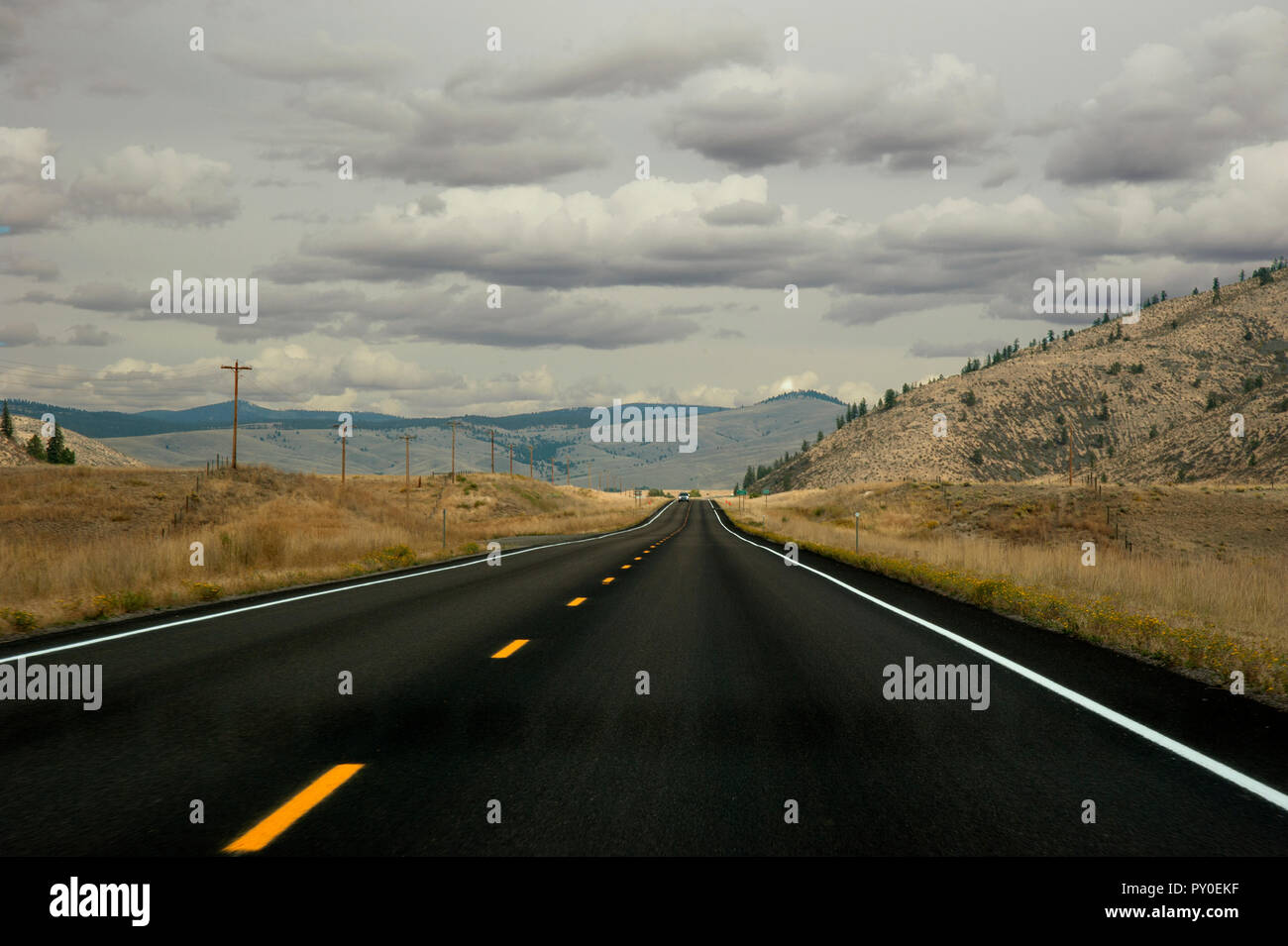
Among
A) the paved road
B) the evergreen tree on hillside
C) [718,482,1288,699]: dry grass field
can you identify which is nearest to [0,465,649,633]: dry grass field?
the paved road

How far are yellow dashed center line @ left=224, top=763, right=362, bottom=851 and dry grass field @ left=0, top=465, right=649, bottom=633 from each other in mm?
8676

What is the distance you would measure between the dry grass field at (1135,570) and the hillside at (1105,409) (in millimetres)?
49819

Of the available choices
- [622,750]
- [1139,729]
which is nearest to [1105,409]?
[1139,729]

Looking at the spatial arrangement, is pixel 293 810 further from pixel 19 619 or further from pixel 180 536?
pixel 180 536

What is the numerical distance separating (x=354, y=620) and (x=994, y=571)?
45.0ft

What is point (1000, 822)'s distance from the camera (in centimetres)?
471

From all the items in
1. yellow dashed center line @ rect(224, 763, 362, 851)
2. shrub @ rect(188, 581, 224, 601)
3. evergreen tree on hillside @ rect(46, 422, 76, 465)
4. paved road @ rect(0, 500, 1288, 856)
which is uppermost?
evergreen tree on hillside @ rect(46, 422, 76, 465)

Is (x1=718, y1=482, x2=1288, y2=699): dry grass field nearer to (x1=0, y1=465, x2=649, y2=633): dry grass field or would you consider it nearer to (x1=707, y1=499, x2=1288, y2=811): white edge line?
(x1=707, y1=499, x2=1288, y2=811): white edge line

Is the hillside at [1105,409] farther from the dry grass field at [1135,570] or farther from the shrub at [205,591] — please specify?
the shrub at [205,591]

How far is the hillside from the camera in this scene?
114m

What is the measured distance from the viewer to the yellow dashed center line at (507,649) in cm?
1009

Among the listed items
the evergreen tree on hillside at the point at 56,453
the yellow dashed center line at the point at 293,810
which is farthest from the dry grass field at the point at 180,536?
the evergreen tree on hillside at the point at 56,453
